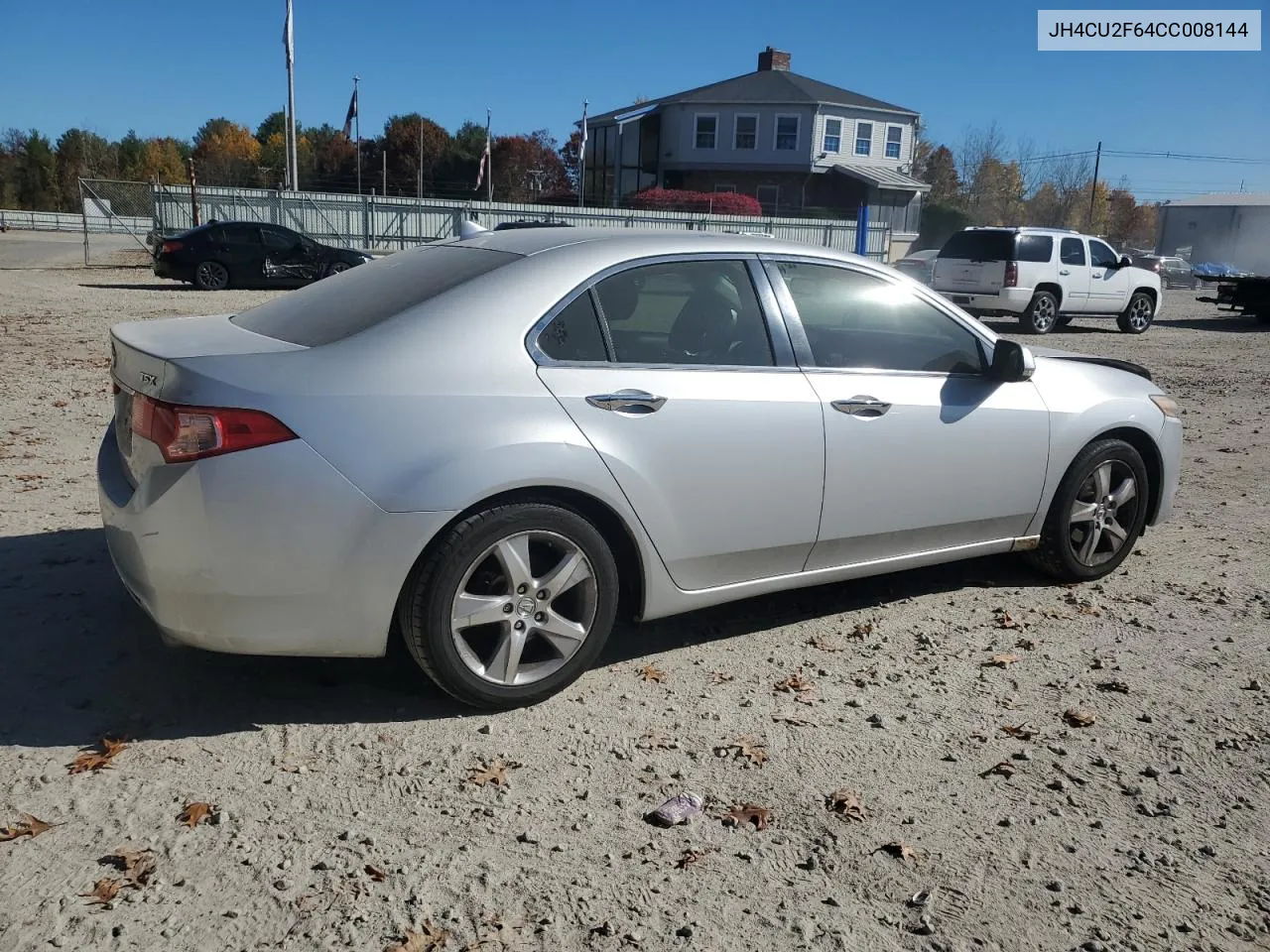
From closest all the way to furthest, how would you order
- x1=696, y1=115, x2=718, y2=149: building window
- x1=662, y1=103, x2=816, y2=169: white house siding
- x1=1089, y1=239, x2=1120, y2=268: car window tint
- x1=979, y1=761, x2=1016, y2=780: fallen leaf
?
x1=979, y1=761, x2=1016, y2=780: fallen leaf, x1=1089, y1=239, x2=1120, y2=268: car window tint, x1=662, y1=103, x2=816, y2=169: white house siding, x1=696, y1=115, x2=718, y2=149: building window

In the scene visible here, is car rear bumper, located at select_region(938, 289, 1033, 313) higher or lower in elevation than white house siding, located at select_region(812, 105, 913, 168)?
lower

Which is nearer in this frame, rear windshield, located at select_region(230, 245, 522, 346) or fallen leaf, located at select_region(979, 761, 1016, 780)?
fallen leaf, located at select_region(979, 761, 1016, 780)

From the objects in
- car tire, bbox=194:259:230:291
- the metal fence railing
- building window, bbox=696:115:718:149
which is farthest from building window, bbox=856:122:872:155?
car tire, bbox=194:259:230:291

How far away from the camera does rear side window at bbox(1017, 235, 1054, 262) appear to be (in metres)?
19.6

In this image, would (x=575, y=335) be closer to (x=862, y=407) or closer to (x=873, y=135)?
(x=862, y=407)

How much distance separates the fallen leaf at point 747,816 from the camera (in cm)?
324

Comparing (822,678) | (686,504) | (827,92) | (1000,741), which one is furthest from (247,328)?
(827,92)

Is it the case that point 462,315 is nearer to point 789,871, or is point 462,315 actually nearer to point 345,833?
point 345,833

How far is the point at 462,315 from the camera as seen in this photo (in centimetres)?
381

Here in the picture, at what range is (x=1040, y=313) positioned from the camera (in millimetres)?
20125

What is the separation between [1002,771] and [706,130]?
56.1m

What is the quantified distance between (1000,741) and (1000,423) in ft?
5.26

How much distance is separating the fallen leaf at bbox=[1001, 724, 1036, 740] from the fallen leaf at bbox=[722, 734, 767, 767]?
88 centimetres

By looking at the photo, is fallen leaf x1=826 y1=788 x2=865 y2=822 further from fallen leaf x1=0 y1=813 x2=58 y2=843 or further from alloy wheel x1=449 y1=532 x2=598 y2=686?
fallen leaf x1=0 y1=813 x2=58 y2=843
